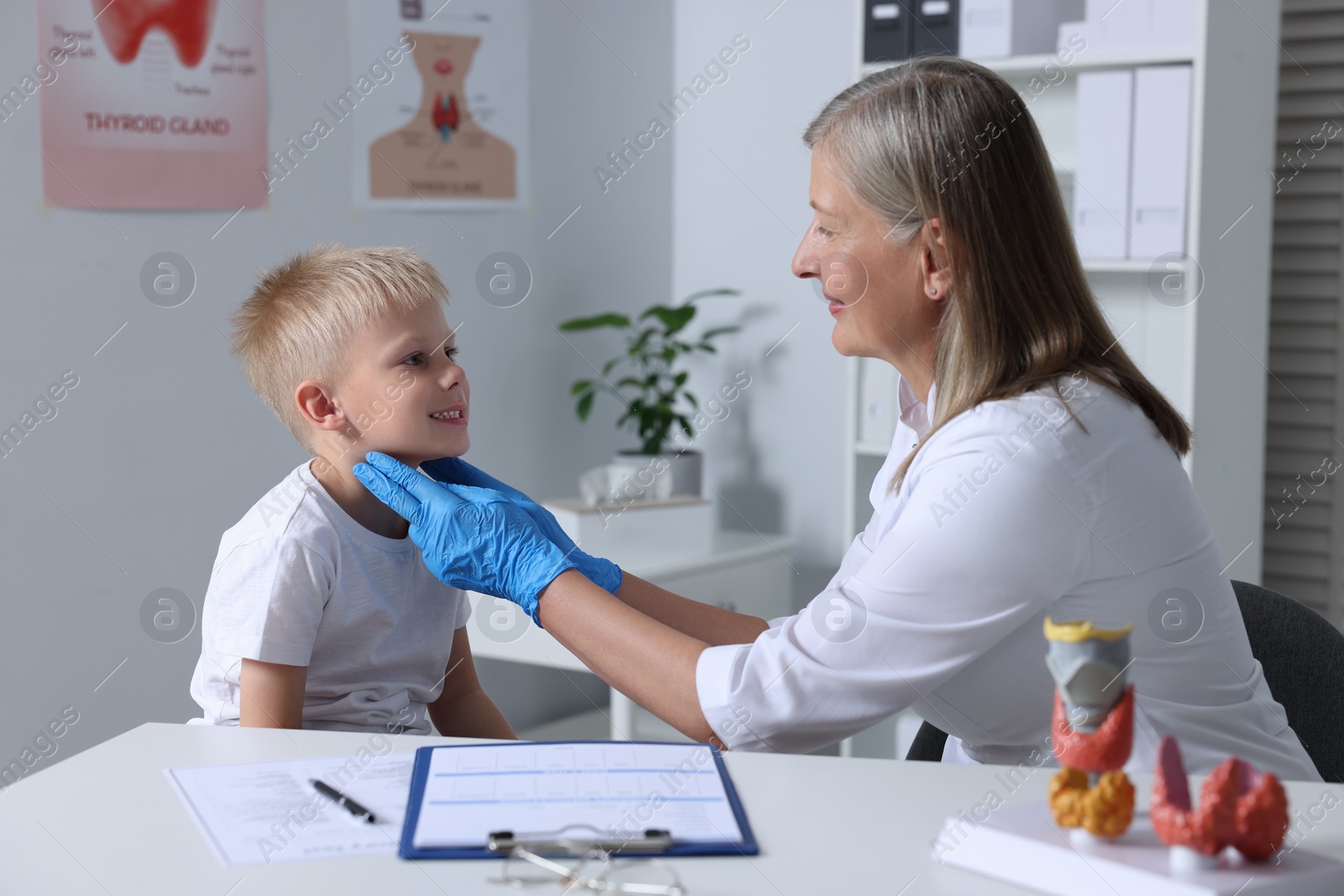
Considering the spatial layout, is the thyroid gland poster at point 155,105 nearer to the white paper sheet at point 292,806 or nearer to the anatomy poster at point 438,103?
the anatomy poster at point 438,103

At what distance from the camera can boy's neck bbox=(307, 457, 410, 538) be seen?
1386mm

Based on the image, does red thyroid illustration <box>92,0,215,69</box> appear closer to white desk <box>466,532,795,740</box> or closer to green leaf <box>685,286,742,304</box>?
white desk <box>466,532,795,740</box>

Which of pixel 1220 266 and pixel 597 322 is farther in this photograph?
pixel 597 322

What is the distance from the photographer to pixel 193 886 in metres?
0.74

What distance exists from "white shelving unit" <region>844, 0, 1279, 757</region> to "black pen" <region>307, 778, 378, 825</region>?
1700 millimetres

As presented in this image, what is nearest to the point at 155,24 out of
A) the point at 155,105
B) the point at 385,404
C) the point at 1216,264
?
the point at 155,105

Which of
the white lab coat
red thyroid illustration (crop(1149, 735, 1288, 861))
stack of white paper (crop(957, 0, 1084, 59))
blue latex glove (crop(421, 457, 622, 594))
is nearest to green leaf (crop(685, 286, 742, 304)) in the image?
stack of white paper (crop(957, 0, 1084, 59))

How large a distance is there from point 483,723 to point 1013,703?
2.13 ft

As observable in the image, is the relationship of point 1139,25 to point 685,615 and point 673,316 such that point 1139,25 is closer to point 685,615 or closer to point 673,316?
point 673,316

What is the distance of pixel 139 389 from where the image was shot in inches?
83.3

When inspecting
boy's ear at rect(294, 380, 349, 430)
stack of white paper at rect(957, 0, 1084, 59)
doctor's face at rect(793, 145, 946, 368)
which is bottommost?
boy's ear at rect(294, 380, 349, 430)

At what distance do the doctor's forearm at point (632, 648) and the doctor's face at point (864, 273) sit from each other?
1.20 ft

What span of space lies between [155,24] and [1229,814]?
2039 mm

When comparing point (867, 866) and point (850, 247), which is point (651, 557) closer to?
point (850, 247)
